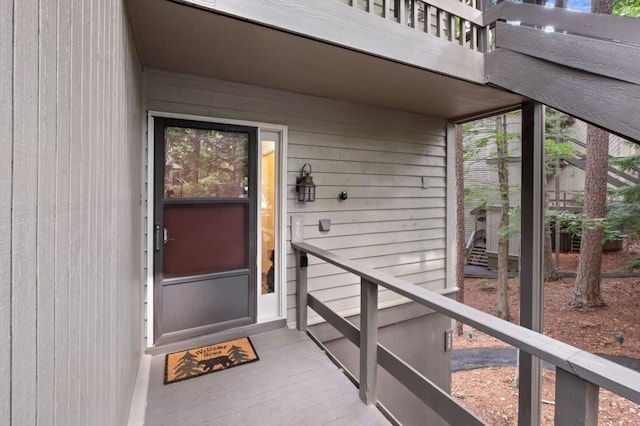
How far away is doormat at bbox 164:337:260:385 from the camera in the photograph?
2.36 meters

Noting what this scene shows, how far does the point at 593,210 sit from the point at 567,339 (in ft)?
8.68

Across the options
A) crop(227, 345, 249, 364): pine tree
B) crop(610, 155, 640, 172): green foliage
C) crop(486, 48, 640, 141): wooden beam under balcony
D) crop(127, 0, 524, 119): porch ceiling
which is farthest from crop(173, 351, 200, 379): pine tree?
crop(610, 155, 640, 172): green foliage

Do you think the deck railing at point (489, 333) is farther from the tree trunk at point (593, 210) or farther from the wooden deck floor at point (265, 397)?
the tree trunk at point (593, 210)

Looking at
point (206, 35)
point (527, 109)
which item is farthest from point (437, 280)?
point (206, 35)

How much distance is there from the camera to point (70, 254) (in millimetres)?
815

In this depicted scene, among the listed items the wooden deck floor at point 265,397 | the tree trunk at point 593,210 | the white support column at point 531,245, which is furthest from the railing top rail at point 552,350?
the tree trunk at point 593,210

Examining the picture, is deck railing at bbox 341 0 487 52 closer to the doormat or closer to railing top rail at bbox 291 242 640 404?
railing top rail at bbox 291 242 640 404

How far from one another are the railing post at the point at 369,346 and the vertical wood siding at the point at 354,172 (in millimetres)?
1257

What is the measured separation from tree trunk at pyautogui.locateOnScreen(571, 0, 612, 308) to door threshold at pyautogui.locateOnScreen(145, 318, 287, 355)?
6.37 metres

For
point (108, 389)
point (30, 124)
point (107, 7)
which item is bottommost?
point (108, 389)

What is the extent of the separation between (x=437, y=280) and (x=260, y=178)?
2864mm

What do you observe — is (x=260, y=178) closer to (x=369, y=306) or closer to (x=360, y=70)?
(x=360, y=70)

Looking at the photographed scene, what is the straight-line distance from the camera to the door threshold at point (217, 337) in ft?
8.65

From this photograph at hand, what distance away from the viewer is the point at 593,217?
6.26 metres
